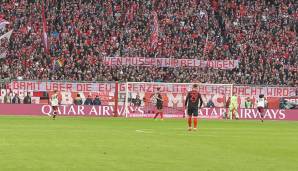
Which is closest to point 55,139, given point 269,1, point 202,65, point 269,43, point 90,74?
point 90,74

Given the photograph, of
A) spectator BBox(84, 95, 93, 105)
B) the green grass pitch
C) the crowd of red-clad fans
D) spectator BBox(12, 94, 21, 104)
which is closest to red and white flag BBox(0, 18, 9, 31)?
the crowd of red-clad fans

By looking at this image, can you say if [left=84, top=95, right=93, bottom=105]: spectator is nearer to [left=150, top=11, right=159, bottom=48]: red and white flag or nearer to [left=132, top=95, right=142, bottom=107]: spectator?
[left=132, top=95, right=142, bottom=107]: spectator

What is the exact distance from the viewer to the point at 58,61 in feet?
184

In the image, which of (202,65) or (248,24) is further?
(248,24)

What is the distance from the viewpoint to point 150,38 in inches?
2377

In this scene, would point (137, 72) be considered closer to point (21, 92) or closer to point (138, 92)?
point (138, 92)

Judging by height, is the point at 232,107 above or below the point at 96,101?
Result: below

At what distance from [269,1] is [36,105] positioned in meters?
27.8

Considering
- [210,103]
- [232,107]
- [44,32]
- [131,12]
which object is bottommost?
[232,107]

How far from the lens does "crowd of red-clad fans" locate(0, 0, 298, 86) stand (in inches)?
2217

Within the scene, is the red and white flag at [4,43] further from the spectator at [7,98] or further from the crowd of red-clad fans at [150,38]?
the spectator at [7,98]

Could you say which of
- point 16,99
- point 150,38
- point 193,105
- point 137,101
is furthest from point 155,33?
point 193,105

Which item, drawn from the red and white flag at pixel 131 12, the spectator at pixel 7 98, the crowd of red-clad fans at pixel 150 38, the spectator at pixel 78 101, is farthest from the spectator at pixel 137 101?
the red and white flag at pixel 131 12

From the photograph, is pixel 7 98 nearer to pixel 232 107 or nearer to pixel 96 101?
pixel 96 101
